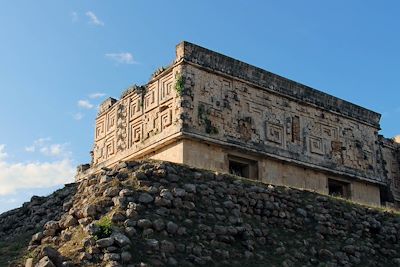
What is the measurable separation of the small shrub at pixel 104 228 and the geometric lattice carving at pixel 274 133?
8159mm

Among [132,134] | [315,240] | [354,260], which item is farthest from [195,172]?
[132,134]

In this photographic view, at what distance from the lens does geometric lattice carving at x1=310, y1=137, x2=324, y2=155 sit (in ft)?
60.4

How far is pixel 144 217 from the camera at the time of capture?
10297mm

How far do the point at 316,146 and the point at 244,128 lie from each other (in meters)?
3.06

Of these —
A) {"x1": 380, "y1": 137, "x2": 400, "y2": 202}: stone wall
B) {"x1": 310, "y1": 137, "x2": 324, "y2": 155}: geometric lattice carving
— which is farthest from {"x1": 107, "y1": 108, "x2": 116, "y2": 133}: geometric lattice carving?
{"x1": 380, "y1": 137, "x2": 400, "y2": 202}: stone wall

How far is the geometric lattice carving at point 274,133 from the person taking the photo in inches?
683

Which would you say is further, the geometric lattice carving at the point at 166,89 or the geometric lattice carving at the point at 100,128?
the geometric lattice carving at the point at 100,128

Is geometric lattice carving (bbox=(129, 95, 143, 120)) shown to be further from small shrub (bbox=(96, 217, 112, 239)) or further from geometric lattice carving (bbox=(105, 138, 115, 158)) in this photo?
small shrub (bbox=(96, 217, 112, 239))

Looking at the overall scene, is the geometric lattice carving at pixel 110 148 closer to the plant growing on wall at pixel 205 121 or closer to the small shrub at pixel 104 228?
the plant growing on wall at pixel 205 121

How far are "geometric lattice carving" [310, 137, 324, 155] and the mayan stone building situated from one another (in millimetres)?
36

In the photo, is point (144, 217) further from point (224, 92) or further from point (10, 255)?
point (224, 92)

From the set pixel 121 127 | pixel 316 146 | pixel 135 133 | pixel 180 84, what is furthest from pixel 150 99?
pixel 316 146

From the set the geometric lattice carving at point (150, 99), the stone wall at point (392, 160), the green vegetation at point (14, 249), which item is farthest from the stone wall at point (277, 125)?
the green vegetation at point (14, 249)

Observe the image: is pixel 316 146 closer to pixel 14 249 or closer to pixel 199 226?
pixel 199 226
